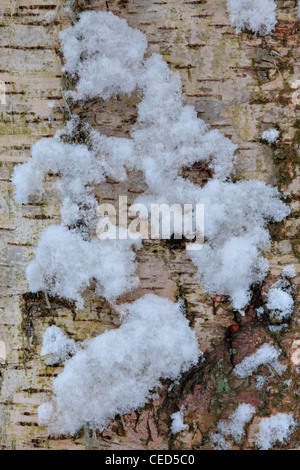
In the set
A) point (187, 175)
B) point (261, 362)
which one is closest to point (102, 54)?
point (187, 175)

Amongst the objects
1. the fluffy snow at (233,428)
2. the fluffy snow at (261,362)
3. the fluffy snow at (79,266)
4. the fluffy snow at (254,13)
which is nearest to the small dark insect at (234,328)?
the fluffy snow at (261,362)

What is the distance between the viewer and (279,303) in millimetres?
1554

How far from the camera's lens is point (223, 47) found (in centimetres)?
154

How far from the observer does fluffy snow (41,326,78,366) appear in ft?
5.15

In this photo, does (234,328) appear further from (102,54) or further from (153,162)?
(102,54)

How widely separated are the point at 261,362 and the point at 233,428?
1.03ft

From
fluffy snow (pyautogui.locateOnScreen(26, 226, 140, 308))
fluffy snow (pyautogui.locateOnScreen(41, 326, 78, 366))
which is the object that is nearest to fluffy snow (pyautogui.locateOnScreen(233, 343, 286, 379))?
fluffy snow (pyautogui.locateOnScreen(26, 226, 140, 308))

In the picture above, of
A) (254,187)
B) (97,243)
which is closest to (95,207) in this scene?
(97,243)

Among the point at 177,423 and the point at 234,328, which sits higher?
the point at 234,328

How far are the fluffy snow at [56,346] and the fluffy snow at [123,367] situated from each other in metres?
0.04

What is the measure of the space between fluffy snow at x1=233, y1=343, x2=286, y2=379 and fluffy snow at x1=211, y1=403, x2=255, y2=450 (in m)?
0.16

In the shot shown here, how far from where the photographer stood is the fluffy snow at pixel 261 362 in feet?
5.09
